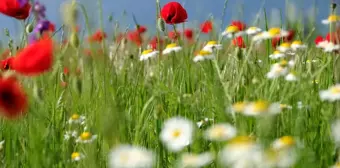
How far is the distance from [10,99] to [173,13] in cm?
132

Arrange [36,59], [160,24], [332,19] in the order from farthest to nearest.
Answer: [160,24], [332,19], [36,59]

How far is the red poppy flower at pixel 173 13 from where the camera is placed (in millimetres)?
2178

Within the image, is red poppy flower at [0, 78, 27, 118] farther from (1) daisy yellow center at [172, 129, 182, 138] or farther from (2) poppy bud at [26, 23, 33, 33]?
(2) poppy bud at [26, 23, 33, 33]

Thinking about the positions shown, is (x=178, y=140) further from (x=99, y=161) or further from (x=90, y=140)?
(x=99, y=161)

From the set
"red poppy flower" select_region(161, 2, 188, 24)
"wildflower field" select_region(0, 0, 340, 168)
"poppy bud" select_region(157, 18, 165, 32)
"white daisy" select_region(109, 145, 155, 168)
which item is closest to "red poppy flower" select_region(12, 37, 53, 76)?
"wildflower field" select_region(0, 0, 340, 168)

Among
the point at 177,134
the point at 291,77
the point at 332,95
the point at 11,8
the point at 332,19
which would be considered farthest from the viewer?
the point at 11,8

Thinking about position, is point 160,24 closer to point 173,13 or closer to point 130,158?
point 173,13

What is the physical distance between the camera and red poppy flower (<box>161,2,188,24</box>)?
2.18 metres

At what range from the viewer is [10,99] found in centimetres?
94

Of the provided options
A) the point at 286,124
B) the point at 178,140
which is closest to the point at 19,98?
the point at 178,140

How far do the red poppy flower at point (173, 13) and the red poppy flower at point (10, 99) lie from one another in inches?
49.7

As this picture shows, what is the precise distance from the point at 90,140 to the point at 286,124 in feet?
1.59

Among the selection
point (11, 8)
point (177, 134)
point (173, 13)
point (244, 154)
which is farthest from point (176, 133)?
point (173, 13)

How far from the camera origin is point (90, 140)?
4.15 ft
